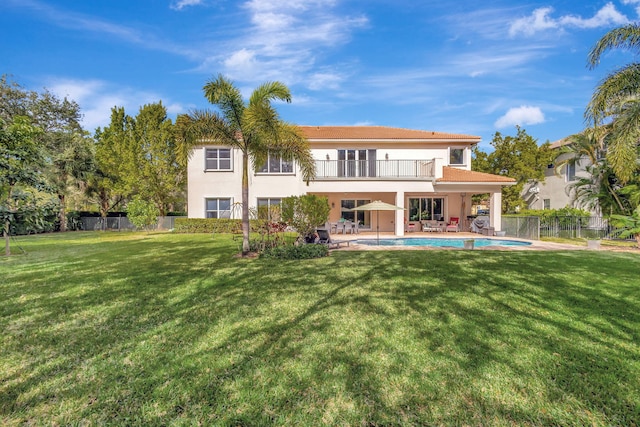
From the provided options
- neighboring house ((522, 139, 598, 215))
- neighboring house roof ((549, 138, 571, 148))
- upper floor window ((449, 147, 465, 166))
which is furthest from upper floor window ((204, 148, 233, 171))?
neighboring house roof ((549, 138, 571, 148))

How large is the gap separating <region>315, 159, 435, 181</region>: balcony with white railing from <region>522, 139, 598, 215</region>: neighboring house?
12583 mm

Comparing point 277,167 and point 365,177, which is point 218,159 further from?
point 365,177

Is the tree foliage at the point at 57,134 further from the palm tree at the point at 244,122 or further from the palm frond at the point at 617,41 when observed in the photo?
the palm frond at the point at 617,41

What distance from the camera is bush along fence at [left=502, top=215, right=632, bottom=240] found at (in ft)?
61.9

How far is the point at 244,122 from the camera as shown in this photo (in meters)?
11.6

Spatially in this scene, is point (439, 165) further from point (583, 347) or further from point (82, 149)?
point (82, 149)

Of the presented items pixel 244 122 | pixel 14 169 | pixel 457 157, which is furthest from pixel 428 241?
pixel 14 169

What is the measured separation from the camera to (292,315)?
17.9ft

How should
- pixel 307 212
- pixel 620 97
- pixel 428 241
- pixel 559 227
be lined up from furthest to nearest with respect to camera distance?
1. pixel 559 227
2. pixel 428 241
3. pixel 307 212
4. pixel 620 97

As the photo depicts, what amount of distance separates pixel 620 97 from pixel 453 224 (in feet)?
41.8

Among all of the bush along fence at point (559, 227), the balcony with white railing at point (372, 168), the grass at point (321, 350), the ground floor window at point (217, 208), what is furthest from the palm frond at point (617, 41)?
the ground floor window at point (217, 208)

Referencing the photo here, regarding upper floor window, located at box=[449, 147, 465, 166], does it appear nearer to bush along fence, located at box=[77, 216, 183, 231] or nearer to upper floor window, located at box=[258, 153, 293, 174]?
upper floor window, located at box=[258, 153, 293, 174]

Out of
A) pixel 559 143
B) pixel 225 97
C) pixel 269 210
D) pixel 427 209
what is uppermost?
pixel 559 143

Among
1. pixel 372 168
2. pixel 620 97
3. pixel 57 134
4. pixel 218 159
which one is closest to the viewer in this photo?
pixel 620 97
